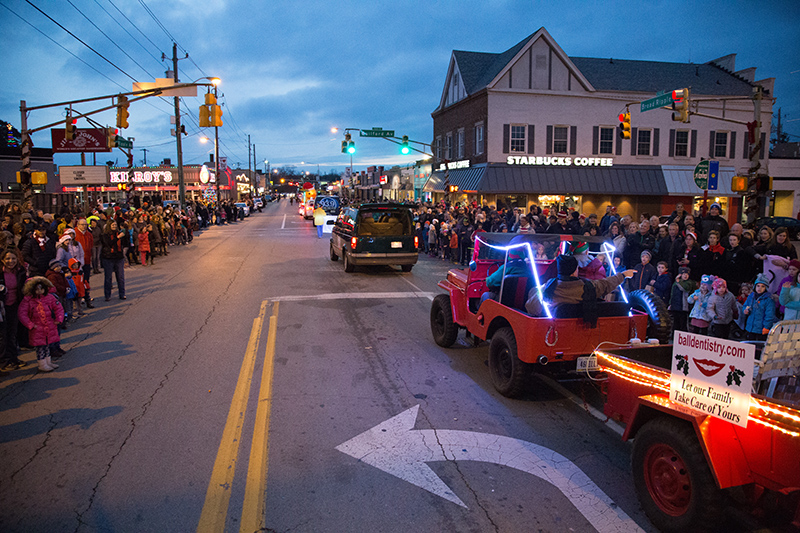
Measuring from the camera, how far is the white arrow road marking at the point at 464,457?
13.1ft

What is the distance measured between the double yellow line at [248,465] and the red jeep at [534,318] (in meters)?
2.85

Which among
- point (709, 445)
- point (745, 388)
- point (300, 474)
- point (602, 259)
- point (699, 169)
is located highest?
point (699, 169)

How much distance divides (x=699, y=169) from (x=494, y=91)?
1847 cm

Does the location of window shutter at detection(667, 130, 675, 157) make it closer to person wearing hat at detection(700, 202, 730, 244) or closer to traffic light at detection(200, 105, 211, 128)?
person wearing hat at detection(700, 202, 730, 244)

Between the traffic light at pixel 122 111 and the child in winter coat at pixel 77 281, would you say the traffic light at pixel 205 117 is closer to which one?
the traffic light at pixel 122 111

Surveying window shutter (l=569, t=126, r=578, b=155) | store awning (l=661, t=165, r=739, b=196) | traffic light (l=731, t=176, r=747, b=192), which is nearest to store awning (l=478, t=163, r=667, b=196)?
store awning (l=661, t=165, r=739, b=196)

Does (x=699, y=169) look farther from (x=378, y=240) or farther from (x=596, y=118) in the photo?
(x=596, y=118)

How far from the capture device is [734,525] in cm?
371

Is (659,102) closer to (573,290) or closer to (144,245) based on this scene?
(573,290)

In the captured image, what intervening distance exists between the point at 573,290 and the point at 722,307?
11.0 feet

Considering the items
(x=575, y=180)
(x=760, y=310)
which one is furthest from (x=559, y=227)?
(x=575, y=180)

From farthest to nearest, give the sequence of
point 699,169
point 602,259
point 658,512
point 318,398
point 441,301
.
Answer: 1. point 699,169
2. point 441,301
3. point 602,259
4. point 318,398
5. point 658,512

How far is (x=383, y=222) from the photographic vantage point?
15.7 m

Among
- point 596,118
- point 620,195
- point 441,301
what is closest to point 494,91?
point 596,118
